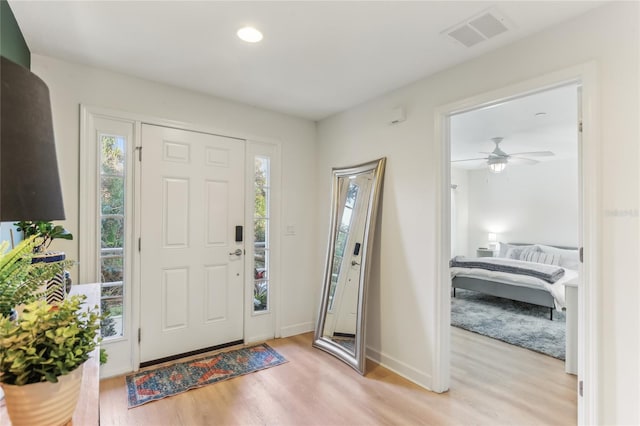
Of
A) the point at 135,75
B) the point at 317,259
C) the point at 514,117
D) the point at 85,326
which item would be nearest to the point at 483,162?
the point at 514,117

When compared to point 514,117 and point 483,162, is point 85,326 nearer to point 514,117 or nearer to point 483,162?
point 514,117

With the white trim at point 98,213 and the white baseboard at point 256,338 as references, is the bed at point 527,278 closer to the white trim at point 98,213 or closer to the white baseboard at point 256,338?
the white baseboard at point 256,338

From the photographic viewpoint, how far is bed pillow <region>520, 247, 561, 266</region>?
568 cm

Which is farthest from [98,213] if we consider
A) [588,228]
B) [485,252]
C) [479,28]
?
[485,252]

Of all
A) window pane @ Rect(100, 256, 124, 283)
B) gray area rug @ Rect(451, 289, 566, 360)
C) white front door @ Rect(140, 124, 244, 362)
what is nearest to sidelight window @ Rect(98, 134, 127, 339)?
window pane @ Rect(100, 256, 124, 283)

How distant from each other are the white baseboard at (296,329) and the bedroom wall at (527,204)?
519 centimetres

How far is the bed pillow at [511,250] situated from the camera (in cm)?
615

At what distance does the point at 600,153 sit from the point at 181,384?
3154 mm

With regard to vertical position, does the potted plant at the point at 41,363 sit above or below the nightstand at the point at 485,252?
above

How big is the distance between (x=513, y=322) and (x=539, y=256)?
93.4 inches

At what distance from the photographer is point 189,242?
9.73 feet

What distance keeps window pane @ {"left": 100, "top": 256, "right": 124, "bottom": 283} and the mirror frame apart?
1880 mm

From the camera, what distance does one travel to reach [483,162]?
21.2 feet

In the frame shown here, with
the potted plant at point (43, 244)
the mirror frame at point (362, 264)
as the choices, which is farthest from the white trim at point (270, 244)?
the potted plant at point (43, 244)
